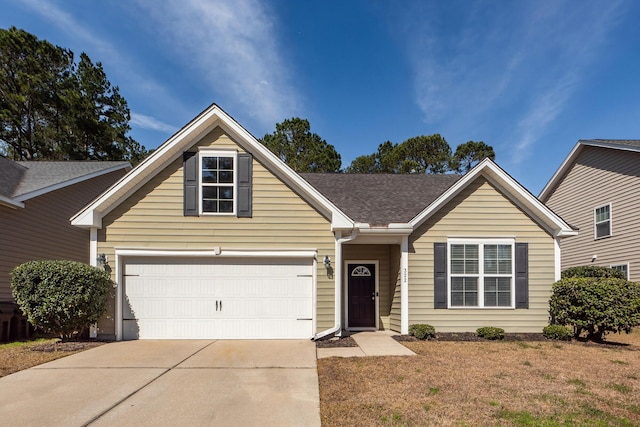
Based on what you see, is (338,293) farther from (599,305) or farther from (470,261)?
(599,305)

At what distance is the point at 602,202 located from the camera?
1494 cm

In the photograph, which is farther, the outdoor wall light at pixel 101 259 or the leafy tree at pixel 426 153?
the leafy tree at pixel 426 153

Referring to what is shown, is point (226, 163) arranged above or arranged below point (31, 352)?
above

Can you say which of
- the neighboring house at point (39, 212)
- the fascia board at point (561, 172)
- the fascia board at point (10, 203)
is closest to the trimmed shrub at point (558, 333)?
the fascia board at point (561, 172)

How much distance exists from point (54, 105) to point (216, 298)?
22.6m

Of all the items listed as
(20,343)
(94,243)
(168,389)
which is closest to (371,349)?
(168,389)

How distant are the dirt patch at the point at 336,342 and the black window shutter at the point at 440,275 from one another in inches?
103

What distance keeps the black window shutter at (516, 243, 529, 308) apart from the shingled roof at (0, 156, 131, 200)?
1423cm

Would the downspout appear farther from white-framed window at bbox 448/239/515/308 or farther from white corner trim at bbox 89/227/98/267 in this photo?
white corner trim at bbox 89/227/98/267

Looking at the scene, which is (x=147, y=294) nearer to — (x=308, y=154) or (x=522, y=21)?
(x=522, y=21)

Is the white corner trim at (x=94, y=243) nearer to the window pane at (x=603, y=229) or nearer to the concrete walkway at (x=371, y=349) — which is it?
the concrete walkway at (x=371, y=349)

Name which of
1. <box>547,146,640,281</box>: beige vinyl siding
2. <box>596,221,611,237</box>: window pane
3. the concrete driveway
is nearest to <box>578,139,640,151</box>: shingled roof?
<box>547,146,640,281</box>: beige vinyl siding

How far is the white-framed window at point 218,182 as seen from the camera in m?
9.66

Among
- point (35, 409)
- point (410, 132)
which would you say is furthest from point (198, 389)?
point (410, 132)
